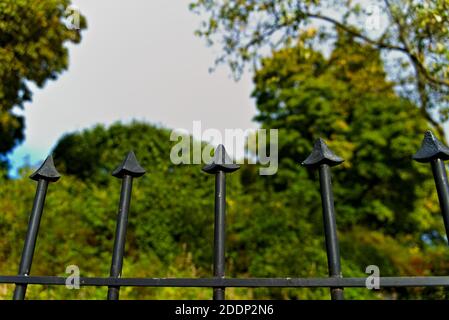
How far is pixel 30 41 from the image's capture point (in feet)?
23.3

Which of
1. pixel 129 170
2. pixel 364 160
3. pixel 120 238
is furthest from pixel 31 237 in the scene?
pixel 364 160

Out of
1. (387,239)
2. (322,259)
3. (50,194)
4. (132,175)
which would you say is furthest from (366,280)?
(387,239)

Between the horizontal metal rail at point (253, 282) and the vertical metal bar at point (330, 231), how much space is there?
0.05m

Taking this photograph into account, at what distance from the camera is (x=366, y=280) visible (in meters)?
1.79

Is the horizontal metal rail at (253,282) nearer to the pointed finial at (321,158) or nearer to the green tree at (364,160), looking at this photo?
the pointed finial at (321,158)

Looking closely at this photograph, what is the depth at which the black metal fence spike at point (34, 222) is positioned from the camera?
7.19 feet

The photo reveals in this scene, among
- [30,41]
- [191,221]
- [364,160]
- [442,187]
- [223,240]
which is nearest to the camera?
[442,187]

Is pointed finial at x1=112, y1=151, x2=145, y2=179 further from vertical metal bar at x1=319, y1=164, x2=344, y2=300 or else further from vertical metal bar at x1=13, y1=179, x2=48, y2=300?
vertical metal bar at x1=319, y1=164, x2=344, y2=300

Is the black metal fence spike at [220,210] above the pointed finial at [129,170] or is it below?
below

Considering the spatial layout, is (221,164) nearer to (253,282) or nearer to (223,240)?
(223,240)

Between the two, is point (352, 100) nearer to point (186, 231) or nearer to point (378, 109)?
point (378, 109)

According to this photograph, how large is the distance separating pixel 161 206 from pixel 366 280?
7854 mm

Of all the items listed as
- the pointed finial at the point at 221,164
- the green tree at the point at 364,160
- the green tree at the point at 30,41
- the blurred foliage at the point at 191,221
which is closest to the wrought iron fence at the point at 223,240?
the pointed finial at the point at 221,164

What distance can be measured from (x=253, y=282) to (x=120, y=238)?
2.58 ft
